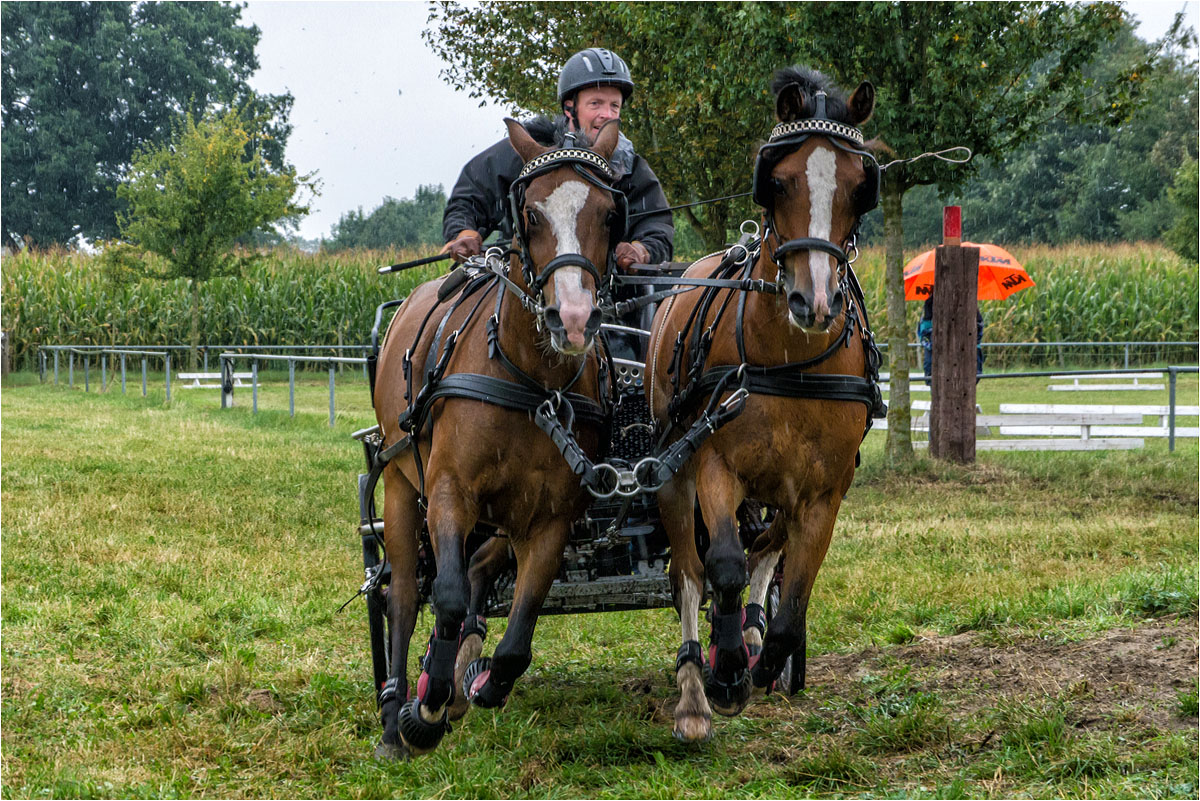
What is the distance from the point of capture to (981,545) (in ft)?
28.2

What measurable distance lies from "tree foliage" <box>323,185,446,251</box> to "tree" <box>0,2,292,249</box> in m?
7.25

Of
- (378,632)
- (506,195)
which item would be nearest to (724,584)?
(378,632)

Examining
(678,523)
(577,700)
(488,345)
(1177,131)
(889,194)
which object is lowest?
(577,700)

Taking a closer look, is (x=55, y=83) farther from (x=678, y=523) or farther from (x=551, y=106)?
(x=678, y=523)

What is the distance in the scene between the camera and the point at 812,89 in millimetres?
4355

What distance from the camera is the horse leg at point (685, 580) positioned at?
4781 mm

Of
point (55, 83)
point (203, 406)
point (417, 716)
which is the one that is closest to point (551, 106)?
point (203, 406)

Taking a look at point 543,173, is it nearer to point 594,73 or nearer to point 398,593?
point 594,73

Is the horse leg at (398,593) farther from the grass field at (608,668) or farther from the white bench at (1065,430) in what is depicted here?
the white bench at (1065,430)

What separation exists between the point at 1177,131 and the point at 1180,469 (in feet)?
105

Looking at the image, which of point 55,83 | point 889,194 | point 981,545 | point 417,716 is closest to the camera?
point 417,716

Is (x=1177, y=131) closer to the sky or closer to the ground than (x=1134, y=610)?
closer to the sky

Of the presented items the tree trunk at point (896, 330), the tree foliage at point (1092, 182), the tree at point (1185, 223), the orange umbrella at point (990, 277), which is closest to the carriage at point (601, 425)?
the tree trunk at point (896, 330)

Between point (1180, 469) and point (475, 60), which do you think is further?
point (475, 60)
